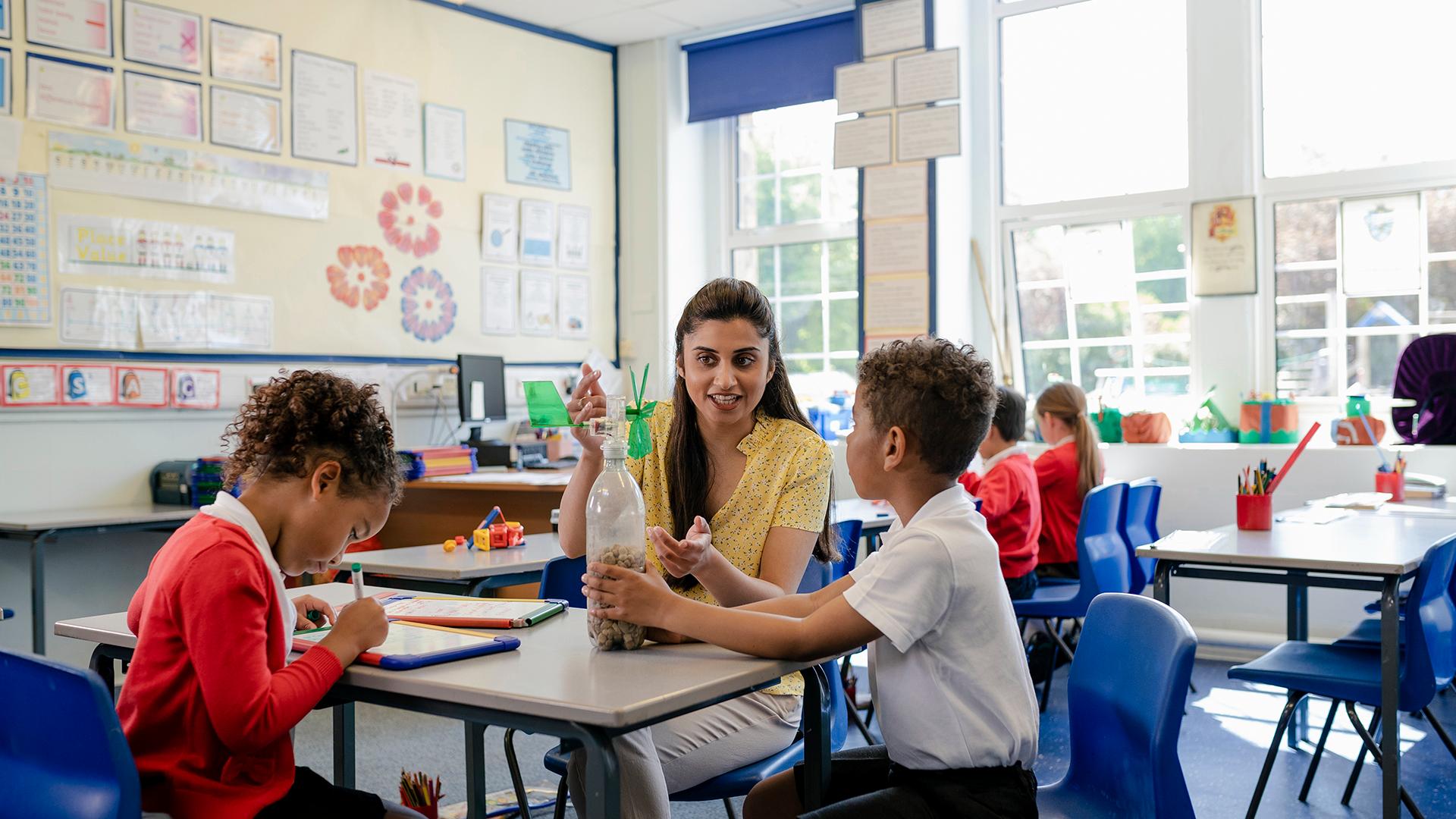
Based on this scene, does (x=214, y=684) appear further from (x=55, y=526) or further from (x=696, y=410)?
(x=55, y=526)

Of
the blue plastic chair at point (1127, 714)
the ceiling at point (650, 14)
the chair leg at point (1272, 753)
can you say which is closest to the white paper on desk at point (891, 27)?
the ceiling at point (650, 14)

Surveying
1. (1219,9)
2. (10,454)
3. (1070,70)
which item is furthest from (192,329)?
(1219,9)

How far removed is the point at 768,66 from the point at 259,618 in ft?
17.8

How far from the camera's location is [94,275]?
4.46 metres

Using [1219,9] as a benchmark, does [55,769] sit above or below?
below

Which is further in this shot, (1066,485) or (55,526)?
(1066,485)

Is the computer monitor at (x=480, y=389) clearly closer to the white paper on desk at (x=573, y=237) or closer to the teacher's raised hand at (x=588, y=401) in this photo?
the white paper on desk at (x=573, y=237)

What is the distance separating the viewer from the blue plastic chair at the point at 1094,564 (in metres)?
3.58

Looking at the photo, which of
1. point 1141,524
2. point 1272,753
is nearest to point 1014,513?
point 1141,524

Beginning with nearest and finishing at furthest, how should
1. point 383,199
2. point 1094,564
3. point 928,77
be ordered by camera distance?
point 1094,564, point 383,199, point 928,77

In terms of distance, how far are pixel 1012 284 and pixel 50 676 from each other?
5.12 metres

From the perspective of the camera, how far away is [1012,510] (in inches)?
148

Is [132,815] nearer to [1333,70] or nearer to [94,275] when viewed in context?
[94,275]

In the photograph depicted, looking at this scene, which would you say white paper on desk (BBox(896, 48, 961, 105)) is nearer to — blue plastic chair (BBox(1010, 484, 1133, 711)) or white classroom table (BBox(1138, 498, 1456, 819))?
blue plastic chair (BBox(1010, 484, 1133, 711))
